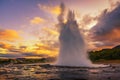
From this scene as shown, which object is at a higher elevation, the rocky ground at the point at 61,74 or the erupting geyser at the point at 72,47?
the erupting geyser at the point at 72,47

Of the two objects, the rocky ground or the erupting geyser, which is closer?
the rocky ground

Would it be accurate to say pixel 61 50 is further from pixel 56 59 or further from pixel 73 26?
pixel 73 26

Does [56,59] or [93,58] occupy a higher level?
[93,58]

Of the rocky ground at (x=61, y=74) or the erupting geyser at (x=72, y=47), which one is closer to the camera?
the rocky ground at (x=61, y=74)

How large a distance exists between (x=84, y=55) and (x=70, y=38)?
7.41 metres

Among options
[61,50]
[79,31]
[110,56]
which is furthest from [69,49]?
[110,56]

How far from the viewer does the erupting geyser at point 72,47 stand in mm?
77875

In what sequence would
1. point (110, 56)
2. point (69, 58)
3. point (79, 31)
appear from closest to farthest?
point (69, 58)
point (79, 31)
point (110, 56)

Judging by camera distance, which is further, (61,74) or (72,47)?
(72,47)

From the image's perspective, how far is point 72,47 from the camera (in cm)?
8006

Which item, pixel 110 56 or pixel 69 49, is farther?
pixel 110 56

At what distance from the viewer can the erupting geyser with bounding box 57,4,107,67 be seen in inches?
3066

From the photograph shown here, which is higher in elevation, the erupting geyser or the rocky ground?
the erupting geyser

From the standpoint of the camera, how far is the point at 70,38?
81.6m
